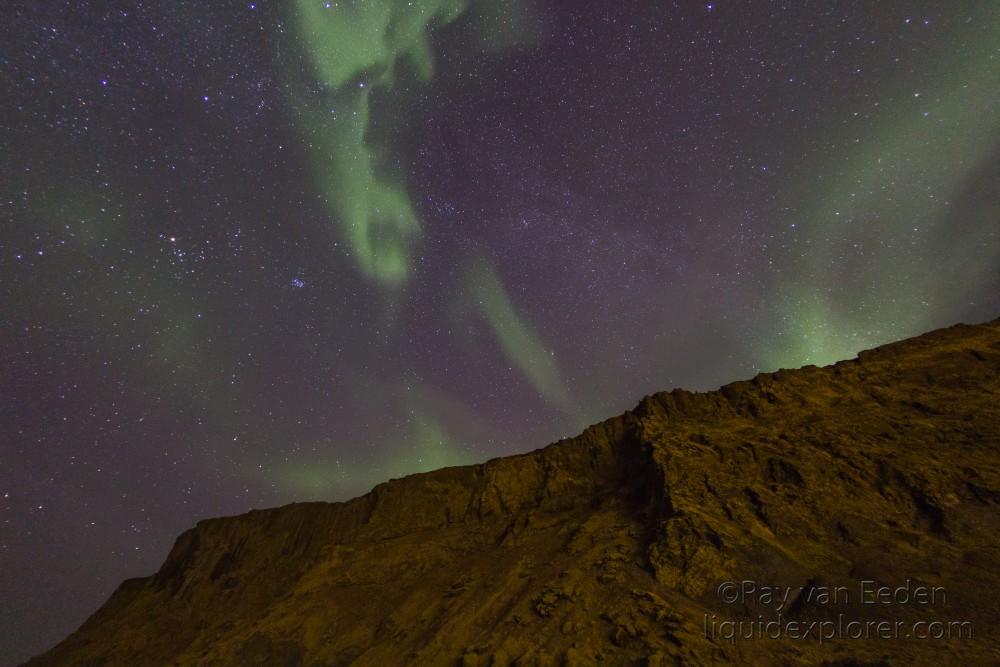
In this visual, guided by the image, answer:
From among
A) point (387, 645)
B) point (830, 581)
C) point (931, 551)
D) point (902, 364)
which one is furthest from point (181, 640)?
point (902, 364)

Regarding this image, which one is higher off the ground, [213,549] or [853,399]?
[213,549]

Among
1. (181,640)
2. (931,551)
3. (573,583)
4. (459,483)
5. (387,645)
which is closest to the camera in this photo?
(931,551)

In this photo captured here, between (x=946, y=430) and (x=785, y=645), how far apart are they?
35.8 feet

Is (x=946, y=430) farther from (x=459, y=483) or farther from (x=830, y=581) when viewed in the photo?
(x=459, y=483)

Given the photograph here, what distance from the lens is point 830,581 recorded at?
45.0 ft

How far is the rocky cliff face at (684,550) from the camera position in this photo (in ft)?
42.1

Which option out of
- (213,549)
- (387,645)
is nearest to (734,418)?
(387,645)

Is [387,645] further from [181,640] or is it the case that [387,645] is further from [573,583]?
[181,640]

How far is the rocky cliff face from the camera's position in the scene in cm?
1284

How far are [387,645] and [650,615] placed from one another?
10377mm

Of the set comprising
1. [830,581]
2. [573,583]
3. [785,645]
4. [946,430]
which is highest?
[946,430]

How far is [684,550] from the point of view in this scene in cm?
1576

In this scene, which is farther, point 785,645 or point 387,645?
point 387,645

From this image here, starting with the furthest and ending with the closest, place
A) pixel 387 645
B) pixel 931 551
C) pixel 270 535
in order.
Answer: pixel 270 535 < pixel 387 645 < pixel 931 551
